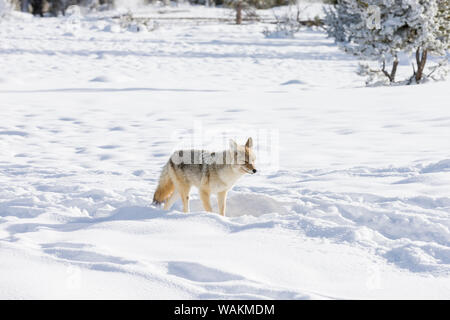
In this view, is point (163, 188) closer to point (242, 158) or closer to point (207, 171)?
point (207, 171)

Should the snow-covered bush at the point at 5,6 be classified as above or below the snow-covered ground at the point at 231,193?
above

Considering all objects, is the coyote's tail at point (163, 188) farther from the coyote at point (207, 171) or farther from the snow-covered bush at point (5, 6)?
the snow-covered bush at point (5, 6)

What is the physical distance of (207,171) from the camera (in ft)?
18.8

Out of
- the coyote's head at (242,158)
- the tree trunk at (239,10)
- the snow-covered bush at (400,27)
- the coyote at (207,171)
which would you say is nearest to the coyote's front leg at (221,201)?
the coyote at (207,171)

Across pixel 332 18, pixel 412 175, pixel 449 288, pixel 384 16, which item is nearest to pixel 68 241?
pixel 449 288

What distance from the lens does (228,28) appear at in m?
40.2

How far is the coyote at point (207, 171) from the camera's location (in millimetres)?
5551

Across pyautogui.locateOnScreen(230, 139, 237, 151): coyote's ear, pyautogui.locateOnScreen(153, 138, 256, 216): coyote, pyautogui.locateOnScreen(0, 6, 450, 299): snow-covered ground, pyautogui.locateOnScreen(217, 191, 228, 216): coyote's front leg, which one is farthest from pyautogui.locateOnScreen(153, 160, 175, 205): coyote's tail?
pyautogui.locateOnScreen(230, 139, 237, 151): coyote's ear

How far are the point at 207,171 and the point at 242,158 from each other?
18.5 inches

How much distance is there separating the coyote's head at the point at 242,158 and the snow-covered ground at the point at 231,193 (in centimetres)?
52

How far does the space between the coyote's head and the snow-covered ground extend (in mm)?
522

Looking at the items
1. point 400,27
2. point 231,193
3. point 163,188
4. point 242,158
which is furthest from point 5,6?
point 242,158

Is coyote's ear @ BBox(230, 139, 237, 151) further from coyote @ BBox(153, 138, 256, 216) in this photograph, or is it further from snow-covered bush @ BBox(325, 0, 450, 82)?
snow-covered bush @ BBox(325, 0, 450, 82)

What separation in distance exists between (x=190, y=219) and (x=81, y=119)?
8039 mm
